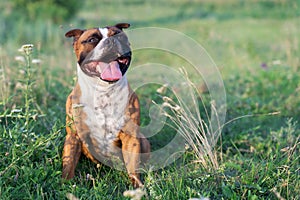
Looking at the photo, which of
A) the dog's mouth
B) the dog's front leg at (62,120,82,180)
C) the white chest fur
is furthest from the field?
the dog's mouth

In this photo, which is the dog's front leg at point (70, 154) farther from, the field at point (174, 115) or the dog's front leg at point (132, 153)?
the dog's front leg at point (132, 153)

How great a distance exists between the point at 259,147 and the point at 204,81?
1705 millimetres

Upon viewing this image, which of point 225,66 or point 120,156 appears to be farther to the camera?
point 225,66

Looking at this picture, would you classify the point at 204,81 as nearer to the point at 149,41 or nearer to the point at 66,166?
the point at 66,166

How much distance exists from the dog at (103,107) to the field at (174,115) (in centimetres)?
12

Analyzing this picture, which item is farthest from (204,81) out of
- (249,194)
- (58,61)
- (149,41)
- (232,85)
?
(149,41)

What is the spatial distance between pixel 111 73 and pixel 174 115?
4.96 feet

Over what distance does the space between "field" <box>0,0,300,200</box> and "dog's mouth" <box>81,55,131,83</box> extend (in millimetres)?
411

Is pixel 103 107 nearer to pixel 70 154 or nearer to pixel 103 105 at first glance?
pixel 103 105

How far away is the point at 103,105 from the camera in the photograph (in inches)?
128

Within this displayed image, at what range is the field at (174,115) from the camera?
303 centimetres

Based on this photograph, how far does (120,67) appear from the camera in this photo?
3.17 metres

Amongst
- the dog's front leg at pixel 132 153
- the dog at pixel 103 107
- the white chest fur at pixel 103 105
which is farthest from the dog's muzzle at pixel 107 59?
the dog's front leg at pixel 132 153

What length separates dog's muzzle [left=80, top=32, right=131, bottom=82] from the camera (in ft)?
10.1
